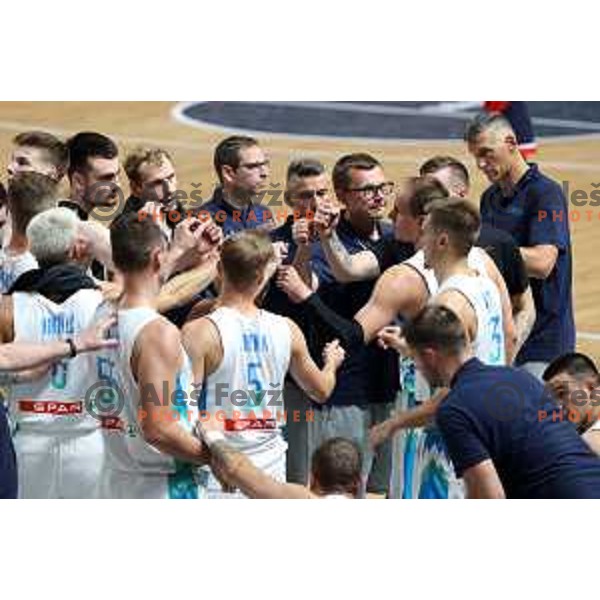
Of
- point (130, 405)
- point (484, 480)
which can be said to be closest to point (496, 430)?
point (484, 480)

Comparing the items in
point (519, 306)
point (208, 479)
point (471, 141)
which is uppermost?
point (471, 141)

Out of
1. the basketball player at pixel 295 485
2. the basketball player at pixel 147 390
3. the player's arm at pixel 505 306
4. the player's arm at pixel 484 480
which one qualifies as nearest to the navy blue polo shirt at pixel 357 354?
the player's arm at pixel 505 306

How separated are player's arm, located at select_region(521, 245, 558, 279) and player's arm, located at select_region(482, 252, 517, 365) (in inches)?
34.7

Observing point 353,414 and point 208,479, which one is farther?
point 353,414

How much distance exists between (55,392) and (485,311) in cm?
225

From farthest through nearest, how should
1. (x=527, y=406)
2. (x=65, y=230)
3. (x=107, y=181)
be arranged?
(x=107, y=181), (x=65, y=230), (x=527, y=406)

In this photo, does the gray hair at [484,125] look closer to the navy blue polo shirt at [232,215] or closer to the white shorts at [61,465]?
the navy blue polo shirt at [232,215]

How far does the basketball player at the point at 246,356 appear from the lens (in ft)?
37.1

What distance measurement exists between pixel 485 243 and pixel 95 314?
7.32 feet

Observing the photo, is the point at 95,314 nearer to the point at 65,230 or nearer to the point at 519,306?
the point at 65,230

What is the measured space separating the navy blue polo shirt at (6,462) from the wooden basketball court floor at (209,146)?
8.13 m

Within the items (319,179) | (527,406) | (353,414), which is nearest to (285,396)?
(353,414)

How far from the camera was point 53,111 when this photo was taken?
68.9ft

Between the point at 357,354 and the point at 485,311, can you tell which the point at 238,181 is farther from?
the point at 485,311
